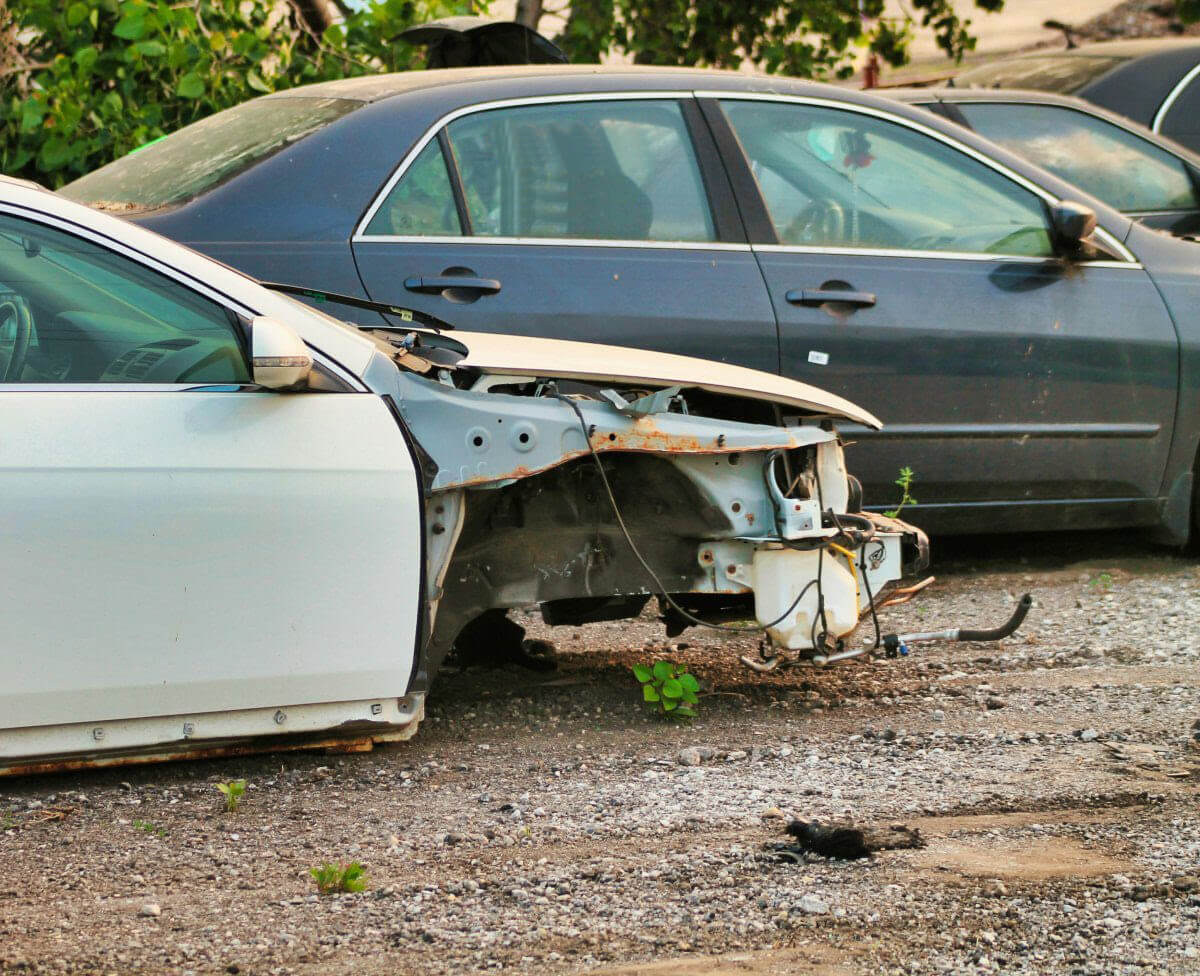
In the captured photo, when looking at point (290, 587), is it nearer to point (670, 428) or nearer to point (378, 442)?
point (378, 442)

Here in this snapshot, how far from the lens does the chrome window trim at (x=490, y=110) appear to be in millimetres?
5031

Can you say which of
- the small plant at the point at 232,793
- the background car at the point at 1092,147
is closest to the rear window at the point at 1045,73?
the background car at the point at 1092,147

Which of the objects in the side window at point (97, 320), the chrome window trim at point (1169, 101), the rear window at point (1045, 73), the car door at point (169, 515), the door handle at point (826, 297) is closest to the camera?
the car door at point (169, 515)

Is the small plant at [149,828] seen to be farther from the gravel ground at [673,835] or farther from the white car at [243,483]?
the white car at [243,483]

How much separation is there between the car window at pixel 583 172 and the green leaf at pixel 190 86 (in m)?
3.30

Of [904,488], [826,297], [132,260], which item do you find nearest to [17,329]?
[132,260]

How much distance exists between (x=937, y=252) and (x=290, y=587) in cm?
296

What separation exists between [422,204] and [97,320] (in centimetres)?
152

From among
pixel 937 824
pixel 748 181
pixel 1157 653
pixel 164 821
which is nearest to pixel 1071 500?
pixel 1157 653

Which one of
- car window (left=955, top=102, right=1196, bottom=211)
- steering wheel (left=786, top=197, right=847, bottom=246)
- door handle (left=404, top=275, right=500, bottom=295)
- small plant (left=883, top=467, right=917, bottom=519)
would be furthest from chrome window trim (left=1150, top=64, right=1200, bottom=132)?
door handle (left=404, top=275, right=500, bottom=295)

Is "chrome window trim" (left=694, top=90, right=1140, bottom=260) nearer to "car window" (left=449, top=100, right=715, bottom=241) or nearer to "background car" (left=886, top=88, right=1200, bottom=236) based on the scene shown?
"car window" (left=449, top=100, right=715, bottom=241)

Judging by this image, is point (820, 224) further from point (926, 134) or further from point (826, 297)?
point (926, 134)

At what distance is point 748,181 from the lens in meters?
5.53

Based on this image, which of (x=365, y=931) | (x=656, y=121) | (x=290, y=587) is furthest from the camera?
(x=656, y=121)
